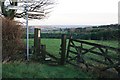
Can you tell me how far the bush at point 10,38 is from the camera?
40.8 feet

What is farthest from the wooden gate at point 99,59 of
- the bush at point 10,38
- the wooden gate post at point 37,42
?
the bush at point 10,38

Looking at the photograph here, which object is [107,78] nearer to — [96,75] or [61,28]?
[96,75]

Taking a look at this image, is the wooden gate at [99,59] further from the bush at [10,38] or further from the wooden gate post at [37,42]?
the bush at [10,38]

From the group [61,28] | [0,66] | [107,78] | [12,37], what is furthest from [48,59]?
[61,28]

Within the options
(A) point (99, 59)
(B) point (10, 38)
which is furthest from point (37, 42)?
(A) point (99, 59)

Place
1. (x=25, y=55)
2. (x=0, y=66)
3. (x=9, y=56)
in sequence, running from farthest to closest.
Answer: (x=25, y=55), (x=9, y=56), (x=0, y=66)

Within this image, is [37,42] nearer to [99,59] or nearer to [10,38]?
[10,38]

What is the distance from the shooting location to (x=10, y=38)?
500 inches

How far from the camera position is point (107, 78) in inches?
340

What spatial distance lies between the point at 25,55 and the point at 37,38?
133cm

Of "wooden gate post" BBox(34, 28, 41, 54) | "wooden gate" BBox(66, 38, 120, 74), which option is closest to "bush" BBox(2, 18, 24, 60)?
"wooden gate post" BBox(34, 28, 41, 54)

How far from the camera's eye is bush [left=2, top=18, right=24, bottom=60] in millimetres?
12437

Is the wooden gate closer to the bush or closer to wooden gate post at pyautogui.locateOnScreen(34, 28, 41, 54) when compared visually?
wooden gate post at pyautogui.locateOnScreen(34, 28, 41, 54)

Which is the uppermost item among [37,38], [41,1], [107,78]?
[41,1]
